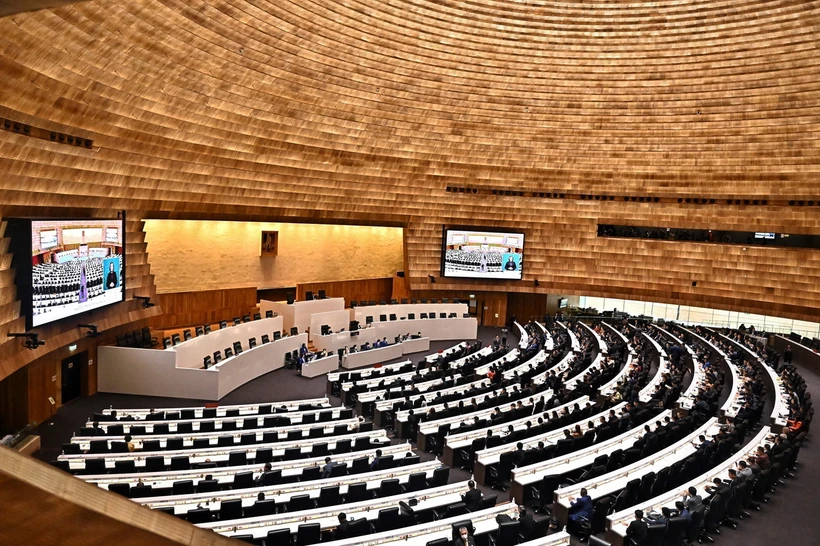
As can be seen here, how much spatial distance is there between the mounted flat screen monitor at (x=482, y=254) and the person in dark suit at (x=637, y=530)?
67.9 ft

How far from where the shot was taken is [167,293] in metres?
21.3

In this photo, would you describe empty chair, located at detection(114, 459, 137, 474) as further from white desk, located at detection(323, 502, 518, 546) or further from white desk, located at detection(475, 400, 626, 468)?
white desk, located at detection(475, 400, 626, 468)

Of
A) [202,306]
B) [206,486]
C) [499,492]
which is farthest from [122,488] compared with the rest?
[202,306]

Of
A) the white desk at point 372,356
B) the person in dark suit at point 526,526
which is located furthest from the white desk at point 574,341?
the person in dark suit at point 526,526

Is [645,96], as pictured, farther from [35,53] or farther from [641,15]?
[35,53]

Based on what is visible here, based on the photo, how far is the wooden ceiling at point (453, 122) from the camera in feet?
42.2

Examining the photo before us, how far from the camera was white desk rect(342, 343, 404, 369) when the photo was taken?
20.6 meters

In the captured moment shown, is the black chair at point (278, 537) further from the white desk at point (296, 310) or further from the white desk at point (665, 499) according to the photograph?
the white desk at point (296, 310)

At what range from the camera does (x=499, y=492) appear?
34.3 feet

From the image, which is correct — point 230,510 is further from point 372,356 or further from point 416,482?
point 372,356

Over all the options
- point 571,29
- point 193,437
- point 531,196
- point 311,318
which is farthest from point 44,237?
point 531,196

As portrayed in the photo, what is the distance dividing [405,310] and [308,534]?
18544 millimetres

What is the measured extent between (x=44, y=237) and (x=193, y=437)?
→ 5.03 meters

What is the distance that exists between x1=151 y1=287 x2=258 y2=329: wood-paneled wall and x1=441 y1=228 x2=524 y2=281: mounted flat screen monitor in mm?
9209
